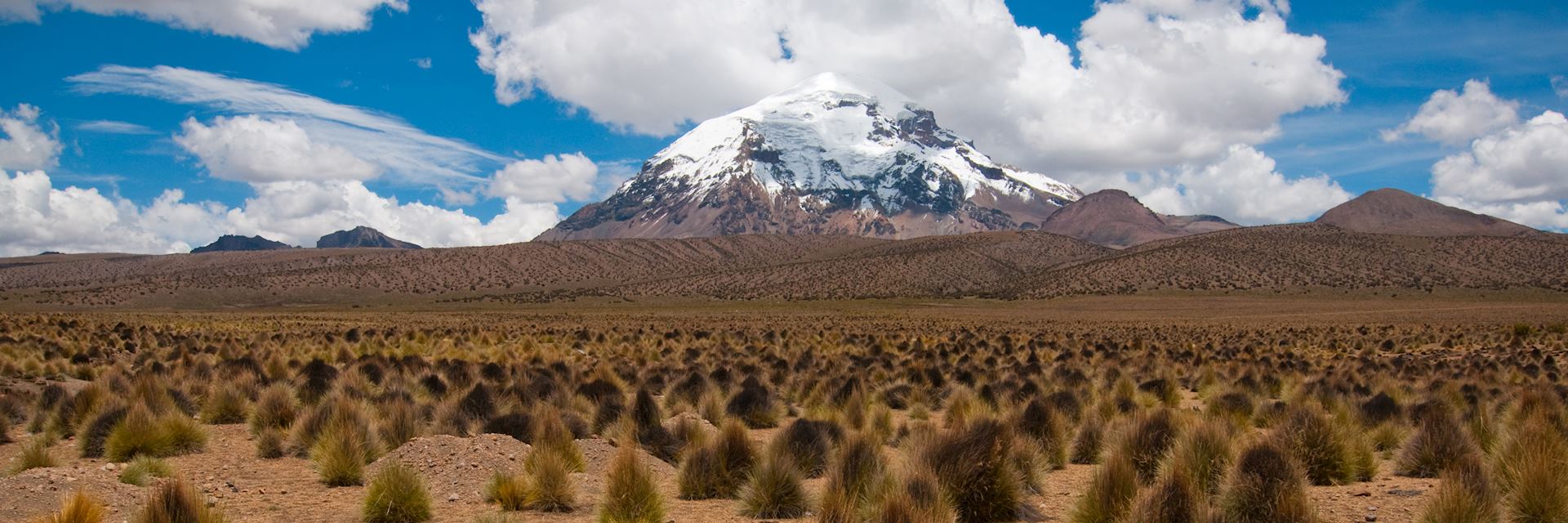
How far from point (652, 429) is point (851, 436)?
10.0ft

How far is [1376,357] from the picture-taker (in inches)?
1115

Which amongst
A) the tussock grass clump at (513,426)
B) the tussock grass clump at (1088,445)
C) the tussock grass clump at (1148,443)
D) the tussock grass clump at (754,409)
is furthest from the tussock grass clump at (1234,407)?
the tussock grass clump at (513,426)

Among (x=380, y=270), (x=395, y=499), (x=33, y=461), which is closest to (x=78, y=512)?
(x=395, y=499)

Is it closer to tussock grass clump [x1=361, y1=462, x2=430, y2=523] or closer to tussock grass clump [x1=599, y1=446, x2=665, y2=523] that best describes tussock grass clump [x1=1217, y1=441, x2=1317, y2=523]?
tussock grass clump [x1=599, y1=446, x2=665, y2=523]

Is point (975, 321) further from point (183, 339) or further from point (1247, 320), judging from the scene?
point (183, 339)

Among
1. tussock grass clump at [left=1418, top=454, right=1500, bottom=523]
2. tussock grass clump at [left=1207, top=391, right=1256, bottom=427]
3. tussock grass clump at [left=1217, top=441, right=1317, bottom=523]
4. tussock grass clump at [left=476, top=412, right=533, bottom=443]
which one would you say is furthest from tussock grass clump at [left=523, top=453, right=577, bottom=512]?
tussock grass clump at [left=1207, top=391, right=1256, bottom=427]

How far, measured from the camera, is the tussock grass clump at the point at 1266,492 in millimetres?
6539

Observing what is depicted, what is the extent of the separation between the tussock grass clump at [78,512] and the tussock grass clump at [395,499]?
2031mm

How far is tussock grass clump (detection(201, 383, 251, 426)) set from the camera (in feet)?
45.6

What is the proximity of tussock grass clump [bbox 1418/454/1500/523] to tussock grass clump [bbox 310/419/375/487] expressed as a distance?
9345 millimetres

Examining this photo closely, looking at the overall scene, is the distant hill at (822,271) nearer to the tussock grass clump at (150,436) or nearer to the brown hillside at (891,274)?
the brown hillside at (891,274)

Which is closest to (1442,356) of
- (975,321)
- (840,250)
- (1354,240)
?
(975,321)

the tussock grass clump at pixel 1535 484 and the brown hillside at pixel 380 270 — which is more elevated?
the brown hillside at pixel 380 270

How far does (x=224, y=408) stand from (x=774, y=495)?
32.6 feet
